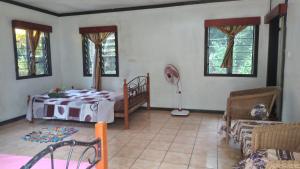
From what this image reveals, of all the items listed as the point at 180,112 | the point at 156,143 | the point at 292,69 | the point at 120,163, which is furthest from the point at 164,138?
the point at 292,69

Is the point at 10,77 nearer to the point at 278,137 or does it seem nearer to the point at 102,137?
the point at 102,137

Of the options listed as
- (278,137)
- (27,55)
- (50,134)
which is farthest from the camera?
(27,55)

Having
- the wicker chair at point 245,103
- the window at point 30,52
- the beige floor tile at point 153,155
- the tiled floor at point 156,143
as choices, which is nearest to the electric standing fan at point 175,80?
the tiled floor at point 156,143

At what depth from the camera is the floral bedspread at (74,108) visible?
4.07m

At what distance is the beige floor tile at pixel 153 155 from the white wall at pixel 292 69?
1750mm

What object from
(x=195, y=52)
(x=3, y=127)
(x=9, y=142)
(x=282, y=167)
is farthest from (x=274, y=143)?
(x=3, y=127)

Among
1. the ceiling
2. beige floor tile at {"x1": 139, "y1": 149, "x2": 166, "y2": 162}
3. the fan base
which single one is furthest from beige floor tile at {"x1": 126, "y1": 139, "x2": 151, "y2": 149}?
the ceiling

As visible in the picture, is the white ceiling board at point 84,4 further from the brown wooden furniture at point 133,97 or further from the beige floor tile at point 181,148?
the beige floor tile at point 181,148

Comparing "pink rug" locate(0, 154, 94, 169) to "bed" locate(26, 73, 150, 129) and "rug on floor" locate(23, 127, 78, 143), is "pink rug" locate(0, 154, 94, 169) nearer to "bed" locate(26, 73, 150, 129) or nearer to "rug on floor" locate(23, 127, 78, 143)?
"rug on floor" locate(23, 127, 78, 143)

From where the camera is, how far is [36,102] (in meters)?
4.52

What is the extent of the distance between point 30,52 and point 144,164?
3891 millimetres

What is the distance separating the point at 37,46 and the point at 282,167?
212 inches

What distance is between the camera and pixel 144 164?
2.79 meters

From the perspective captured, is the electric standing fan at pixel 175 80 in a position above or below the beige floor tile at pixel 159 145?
above
